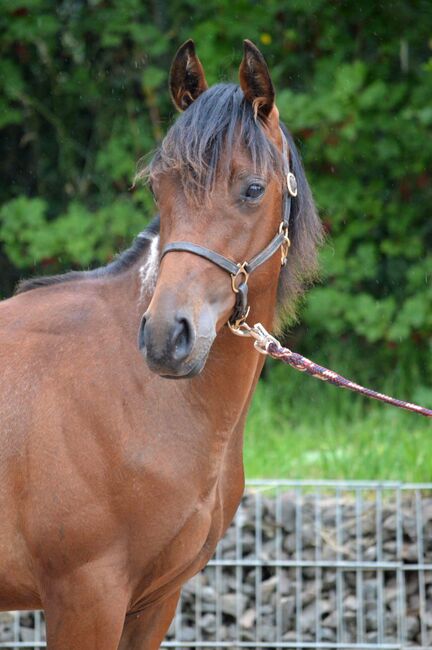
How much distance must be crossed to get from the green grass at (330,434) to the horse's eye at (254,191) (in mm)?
2916

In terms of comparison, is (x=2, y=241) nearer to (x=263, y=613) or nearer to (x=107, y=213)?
(x=107, y=213)

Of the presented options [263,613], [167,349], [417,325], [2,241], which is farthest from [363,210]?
[167,349]

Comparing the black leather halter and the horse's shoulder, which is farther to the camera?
A: the horse's shoulder

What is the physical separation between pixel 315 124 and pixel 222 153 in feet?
15.6

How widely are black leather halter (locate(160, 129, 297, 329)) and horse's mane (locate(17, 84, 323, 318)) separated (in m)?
0.07

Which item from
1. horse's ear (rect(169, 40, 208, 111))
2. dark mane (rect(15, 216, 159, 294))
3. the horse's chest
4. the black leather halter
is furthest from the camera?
dark mane (rect(15, 216, 159, 294))

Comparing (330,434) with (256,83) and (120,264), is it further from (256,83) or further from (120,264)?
(256,83)

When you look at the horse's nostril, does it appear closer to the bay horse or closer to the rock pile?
the bay horse

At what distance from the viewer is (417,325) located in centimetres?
732

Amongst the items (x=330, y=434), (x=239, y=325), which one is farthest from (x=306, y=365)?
(x=330, y=434)

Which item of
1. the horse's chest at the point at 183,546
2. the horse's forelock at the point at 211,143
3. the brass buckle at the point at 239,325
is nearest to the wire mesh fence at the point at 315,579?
the horse's chest at the point at 183,546

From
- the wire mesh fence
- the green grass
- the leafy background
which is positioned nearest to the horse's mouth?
the wire mesh fence

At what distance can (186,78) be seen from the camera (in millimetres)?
3035

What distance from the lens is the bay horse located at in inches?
109
